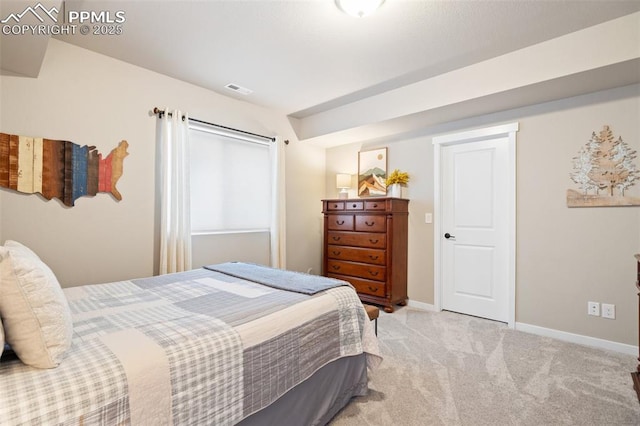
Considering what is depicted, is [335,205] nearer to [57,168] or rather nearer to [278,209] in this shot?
[278,209]

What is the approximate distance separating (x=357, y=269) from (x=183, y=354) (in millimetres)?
2876

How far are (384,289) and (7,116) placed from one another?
3.74 meters

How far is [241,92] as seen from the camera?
3432 mm

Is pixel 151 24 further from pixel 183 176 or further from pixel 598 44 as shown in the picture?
pixel 598 44

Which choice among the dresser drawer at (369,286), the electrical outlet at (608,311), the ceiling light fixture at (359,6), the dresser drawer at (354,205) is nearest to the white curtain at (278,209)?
the dresser drawer at (354,205)

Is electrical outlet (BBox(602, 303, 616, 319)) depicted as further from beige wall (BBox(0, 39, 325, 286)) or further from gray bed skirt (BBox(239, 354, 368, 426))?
beige wall (BBox(0, 39, 325, 286))

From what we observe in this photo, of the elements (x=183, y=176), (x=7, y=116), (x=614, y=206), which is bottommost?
(x=614, y=206)

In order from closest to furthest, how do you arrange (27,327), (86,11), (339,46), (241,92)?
1. (27,327)
2. (86,11)
3. (339,46)
4. (241,92)

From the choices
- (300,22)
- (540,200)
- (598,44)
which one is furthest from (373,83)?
(540,200)

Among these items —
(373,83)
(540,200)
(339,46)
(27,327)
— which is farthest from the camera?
(373,83)

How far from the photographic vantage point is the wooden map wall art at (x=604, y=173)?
2510mm

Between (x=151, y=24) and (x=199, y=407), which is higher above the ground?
(x=151, y=24)

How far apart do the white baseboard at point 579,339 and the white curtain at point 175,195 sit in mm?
3500

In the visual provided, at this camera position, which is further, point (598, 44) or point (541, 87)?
point (541, 87)
